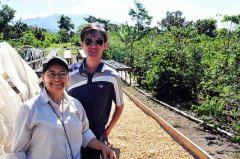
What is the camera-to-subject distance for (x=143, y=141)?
253 inches

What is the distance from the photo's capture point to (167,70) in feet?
33.6

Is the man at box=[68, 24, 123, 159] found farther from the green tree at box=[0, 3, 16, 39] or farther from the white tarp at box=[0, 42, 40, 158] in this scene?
the green tree at box=[0, 3, 16, 39]

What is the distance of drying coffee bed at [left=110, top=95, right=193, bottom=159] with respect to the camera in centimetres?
569

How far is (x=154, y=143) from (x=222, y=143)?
1.16 m

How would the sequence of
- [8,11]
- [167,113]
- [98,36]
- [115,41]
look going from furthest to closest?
1. [8,11]
2. [115,41]
3. [167,113]
4. [98,36]

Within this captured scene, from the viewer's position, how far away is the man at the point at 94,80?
8.68 feet

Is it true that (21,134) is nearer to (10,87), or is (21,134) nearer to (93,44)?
(93,44)

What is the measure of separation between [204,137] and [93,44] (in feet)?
14.0

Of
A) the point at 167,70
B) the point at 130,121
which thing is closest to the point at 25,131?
the point at 130,121

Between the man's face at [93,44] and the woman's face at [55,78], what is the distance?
0.46 m

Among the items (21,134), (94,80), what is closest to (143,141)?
(94,80)

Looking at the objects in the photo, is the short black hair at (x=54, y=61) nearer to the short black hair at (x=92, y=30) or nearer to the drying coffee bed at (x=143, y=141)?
the short black hair at (x=92, y=30)

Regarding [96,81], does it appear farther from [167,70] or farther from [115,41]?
[115,41]

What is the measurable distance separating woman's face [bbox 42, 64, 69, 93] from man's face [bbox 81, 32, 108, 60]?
46 centimetres
